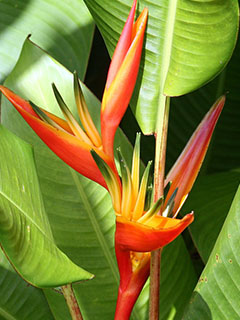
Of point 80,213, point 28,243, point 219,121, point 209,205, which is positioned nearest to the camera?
point 28,243

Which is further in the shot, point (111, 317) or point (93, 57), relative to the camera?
point (93, 57)

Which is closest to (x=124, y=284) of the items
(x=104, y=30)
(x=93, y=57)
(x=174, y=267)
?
(x=174, y=267)

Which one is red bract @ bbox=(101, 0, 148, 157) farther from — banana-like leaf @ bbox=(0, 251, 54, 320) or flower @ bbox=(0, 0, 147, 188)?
banana-like leaf @ bbox=(0, 251, 54, 320)

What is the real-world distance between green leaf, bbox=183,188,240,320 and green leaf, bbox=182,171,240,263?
Answer: 0.20 meters

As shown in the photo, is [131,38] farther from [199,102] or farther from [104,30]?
[199,102]

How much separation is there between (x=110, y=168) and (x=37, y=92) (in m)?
0.31

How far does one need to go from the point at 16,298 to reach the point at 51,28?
1.72 feet

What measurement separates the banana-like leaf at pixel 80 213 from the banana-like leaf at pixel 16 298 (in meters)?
0.07

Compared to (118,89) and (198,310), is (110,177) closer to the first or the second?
(118,89)

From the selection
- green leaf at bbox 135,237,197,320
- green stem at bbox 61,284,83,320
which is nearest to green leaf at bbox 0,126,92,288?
green stem at bbox 61,284,83,320

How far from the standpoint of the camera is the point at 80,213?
0.83 m

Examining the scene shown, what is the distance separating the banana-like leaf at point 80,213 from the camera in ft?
2.70

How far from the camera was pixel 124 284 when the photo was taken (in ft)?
2.09


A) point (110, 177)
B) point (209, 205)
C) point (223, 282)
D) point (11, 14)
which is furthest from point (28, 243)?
point (11, 14)
